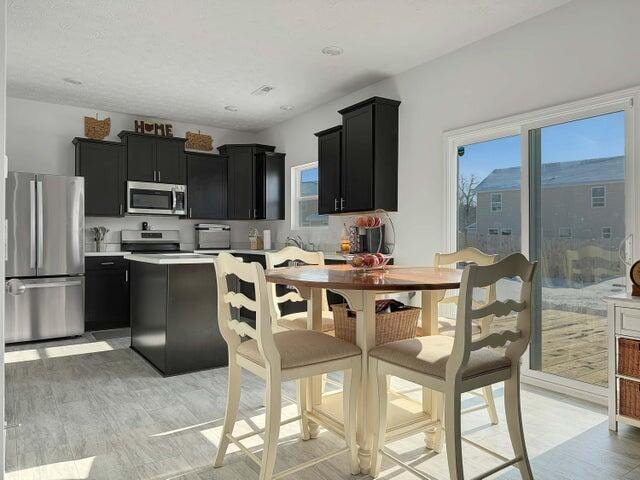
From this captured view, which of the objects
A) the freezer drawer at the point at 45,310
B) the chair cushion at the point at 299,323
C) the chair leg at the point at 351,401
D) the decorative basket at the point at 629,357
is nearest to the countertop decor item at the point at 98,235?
the freezer drawer at the point at 45,310

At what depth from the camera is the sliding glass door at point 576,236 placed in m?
2.99

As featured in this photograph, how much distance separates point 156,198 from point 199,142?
110 cm

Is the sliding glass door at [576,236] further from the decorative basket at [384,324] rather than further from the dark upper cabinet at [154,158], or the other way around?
the dark upper cabinet at [154,158]

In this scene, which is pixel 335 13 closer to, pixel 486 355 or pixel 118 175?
pixel 486 355

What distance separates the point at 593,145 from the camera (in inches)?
122

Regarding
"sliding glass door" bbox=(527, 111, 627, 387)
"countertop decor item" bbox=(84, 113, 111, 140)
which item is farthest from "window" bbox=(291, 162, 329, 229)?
"sliding glass door" bbox=(527, 111, 627, 387)

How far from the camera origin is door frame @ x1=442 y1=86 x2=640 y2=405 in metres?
2.84

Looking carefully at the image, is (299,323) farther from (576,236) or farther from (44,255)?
(44,255)

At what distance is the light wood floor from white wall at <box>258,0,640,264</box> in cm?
187

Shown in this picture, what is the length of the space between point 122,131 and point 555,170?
4819mm

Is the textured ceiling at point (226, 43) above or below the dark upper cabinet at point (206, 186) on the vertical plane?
above

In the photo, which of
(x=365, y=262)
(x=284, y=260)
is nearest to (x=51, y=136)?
(x=284, y=260)

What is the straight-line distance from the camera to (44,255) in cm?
471

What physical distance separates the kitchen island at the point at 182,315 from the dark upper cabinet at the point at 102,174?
7.00 ft
